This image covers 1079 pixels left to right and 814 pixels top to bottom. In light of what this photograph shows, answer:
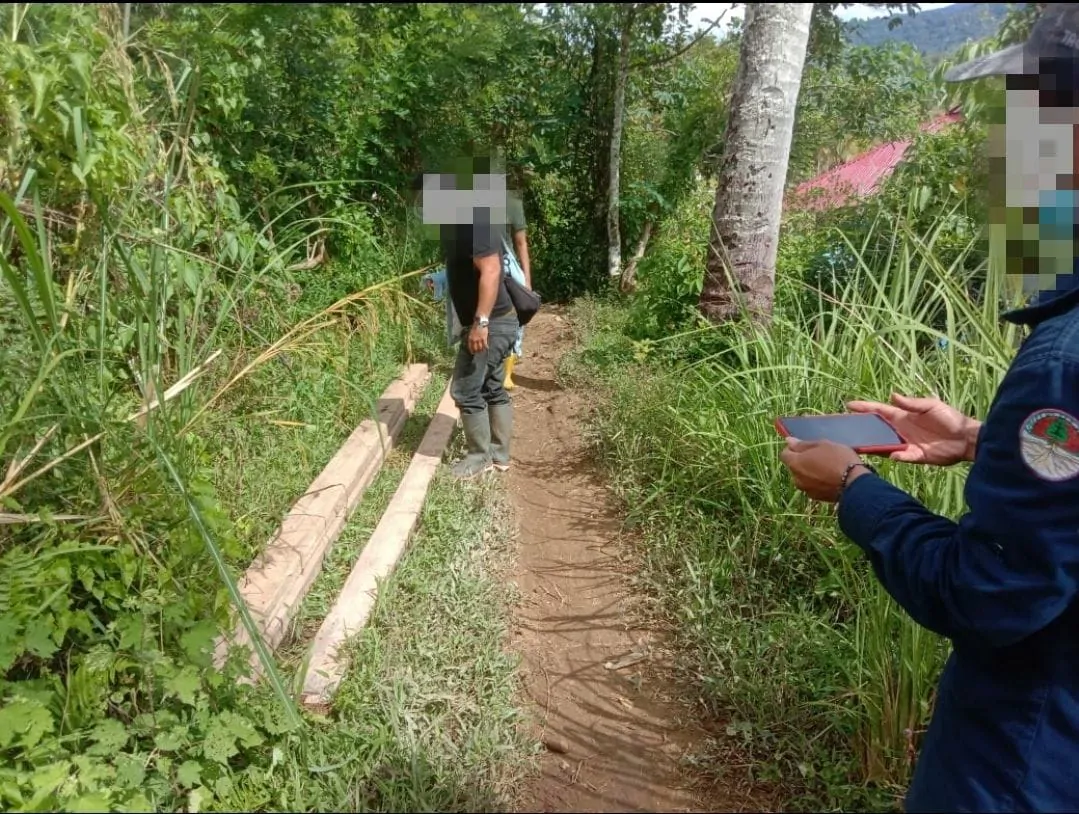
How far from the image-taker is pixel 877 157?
7031 millimetres

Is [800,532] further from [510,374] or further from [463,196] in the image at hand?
[510,374]

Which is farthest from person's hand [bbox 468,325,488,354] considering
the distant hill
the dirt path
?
the distant hill

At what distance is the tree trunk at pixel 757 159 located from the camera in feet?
11.6

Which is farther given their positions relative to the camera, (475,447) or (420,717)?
(475,447)

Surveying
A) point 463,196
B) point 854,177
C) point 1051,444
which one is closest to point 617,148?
point 854,177

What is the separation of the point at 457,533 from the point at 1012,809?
237cm

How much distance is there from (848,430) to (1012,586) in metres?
0.67

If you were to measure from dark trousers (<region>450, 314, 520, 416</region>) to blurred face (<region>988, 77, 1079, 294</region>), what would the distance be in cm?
273

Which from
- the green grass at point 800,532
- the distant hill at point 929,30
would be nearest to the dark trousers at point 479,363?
the green grass at point 800,532

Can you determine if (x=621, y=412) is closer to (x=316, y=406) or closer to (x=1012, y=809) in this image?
(x=316, y=406)

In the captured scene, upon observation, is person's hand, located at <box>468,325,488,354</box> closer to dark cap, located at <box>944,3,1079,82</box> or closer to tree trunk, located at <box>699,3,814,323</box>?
tree trunk, located at <box>699,3,814,323</box>

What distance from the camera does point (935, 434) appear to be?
5.35 ft

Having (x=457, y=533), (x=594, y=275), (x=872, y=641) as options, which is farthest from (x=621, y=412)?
(x=594, y=275)

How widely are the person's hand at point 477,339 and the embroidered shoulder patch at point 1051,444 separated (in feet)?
9.14
